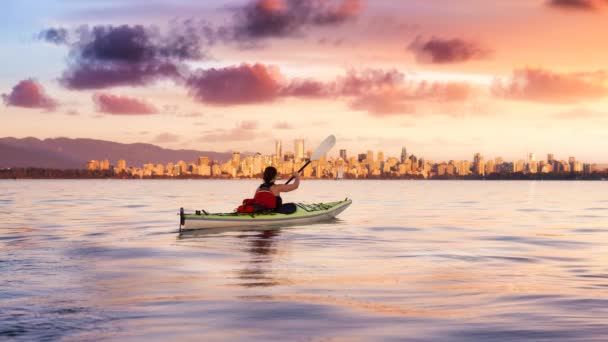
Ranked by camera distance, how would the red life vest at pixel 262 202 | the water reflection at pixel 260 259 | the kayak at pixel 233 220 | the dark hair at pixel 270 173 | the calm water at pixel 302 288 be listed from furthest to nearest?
the red life vest at pixel 262 202 → the kayak at pixel 233 220 → the dark hair at pixel 270 173 → the water reflection at pixel 260 259 → the calm water at pixel 302 288

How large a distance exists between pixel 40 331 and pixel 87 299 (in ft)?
9.17

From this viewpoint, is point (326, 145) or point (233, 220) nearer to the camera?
point (233, 220)

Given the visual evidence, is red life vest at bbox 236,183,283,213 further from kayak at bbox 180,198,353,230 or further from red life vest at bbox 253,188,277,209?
kayak at bbox 180,198,353,230

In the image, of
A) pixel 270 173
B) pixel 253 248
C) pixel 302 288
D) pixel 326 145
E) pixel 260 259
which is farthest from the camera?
pixel 326 145

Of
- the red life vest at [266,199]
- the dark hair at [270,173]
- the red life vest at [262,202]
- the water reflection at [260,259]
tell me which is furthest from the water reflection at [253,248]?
the dark hair at [270,173]

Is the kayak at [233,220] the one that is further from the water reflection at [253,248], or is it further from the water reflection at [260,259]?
the water reflection at [260,259]

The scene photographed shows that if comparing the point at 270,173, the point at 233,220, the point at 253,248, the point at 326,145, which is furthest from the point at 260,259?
the point at 326,145

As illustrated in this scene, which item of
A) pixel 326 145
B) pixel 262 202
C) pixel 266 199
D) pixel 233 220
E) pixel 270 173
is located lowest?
pixel 233 220

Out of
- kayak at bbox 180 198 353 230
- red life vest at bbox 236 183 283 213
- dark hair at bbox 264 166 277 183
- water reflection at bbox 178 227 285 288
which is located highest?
dark hair at bbox 264 166 277 183

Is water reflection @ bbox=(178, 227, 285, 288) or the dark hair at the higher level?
the dark hair

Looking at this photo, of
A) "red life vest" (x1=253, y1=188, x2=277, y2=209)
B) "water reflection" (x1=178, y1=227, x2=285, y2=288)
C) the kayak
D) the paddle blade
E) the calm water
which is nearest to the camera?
the calm water

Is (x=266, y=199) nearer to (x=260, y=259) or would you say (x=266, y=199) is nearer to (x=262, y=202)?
(x=262, y=202)

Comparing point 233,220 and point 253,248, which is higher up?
point 233,220

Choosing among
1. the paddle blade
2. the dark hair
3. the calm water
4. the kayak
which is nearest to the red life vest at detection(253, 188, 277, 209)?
the kayak
